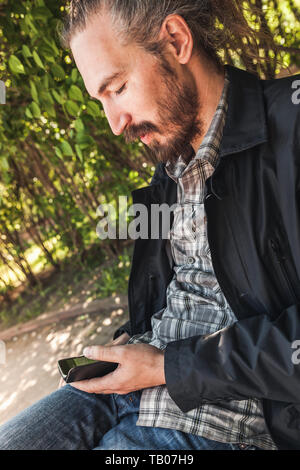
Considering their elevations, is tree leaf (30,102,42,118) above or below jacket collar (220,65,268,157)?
above

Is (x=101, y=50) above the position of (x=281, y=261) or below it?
above

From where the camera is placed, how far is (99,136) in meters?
4.07

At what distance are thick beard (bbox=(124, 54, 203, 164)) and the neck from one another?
0.9 inches

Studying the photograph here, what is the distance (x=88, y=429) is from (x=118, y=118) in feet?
4.16

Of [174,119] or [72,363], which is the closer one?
[72,363]

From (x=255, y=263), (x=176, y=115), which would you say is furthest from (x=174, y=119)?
(x=255, y=263)

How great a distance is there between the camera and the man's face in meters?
1.62

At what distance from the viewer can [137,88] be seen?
1640 mm

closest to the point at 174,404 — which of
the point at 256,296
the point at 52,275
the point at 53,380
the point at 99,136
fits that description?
the point at 256,296

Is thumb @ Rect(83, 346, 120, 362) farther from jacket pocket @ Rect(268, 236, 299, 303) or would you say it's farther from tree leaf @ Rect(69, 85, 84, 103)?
tree leaf @ Rect(69, 85, 84, 103)

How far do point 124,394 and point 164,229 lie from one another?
0.78 metres


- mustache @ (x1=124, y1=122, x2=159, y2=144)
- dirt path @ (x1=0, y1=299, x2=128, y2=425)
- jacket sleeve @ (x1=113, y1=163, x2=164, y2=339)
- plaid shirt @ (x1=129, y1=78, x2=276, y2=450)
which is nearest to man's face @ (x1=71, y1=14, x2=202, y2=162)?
mustache @ (x1=124, y1=122, x2=159, y2=144)

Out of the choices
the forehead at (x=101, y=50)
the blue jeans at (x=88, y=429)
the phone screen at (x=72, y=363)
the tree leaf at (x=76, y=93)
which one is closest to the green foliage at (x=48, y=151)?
the tree leaf at (x=76, y=93)

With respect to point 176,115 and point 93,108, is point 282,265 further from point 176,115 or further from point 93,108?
point 93,108
